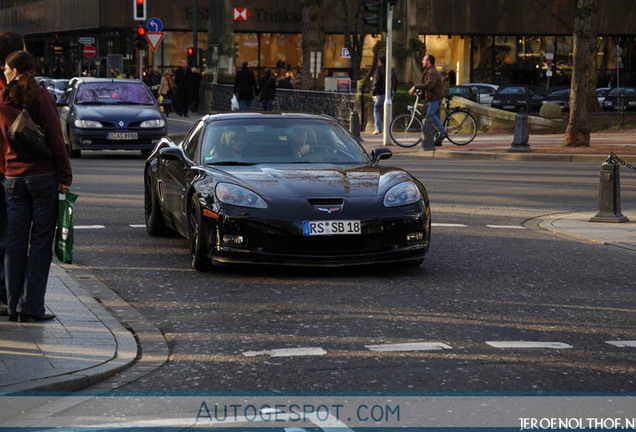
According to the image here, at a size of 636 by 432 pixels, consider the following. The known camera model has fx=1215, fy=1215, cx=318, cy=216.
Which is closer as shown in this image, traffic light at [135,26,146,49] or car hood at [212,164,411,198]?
car hood at [212,164,411,198]

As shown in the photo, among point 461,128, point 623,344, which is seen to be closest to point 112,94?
point 461,128

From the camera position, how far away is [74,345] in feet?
22.5

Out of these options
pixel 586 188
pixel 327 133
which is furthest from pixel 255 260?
pixel 586 188

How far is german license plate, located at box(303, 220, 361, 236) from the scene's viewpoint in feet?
31.0

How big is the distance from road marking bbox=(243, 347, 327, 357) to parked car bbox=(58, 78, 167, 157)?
17.5 meters

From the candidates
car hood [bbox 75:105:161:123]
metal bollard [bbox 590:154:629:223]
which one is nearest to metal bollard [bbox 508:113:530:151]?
car hood [bbox 75:105:161:123]

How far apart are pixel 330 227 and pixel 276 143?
1732mm

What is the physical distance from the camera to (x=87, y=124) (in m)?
23.8

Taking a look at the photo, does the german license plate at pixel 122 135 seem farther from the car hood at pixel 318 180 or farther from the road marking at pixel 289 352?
the road marking at pixel 289 352

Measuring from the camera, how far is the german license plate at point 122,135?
23.9m

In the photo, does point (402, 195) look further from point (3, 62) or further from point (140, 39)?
point (140, 39)

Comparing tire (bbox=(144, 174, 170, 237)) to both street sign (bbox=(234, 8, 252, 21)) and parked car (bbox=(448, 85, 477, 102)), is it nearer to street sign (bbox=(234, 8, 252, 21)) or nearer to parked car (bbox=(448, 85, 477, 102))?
parked car (bbox=(448, 85, 477, 102))

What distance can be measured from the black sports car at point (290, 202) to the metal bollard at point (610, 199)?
424cm

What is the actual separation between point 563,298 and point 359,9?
5592 centimetres
